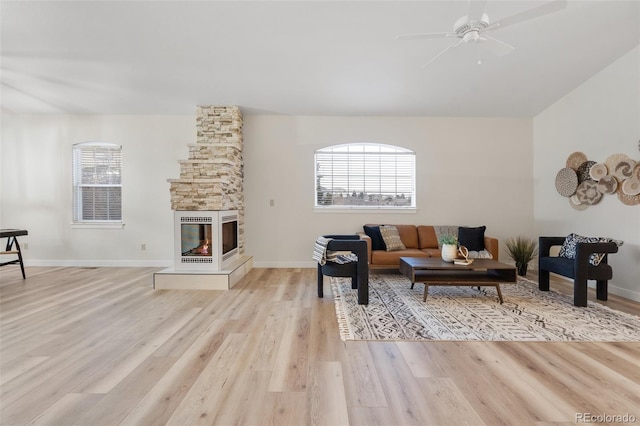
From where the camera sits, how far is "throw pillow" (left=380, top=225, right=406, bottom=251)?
5117 mm

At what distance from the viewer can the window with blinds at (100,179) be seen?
19.4 feet

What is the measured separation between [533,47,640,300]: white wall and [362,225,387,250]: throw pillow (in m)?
3.05

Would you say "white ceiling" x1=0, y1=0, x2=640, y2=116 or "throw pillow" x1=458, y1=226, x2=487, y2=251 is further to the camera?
"throw pillow" x1=458, y1=226, x2=487, y2=251

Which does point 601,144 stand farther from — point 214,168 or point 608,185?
point 214,168

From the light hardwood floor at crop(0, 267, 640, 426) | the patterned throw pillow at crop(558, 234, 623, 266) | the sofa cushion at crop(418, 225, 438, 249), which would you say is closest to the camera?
the light hardwood floor at crop(0, 267, 640, 426)

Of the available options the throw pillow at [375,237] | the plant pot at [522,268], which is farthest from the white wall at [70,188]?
the plant pot at [522,268]

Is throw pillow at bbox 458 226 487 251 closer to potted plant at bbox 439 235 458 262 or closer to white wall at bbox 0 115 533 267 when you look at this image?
white wall at bbox 0 115 533 267

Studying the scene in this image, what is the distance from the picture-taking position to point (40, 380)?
2.02 metres

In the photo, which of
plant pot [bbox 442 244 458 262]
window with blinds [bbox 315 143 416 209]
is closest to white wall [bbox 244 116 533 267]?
window with blinds [bbox 315 143 416 209]

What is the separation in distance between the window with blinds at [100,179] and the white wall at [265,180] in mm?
191

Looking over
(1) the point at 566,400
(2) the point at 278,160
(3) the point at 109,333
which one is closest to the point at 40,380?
(3) the point at 109,333

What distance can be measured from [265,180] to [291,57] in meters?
2.38

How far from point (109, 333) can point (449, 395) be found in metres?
2.94

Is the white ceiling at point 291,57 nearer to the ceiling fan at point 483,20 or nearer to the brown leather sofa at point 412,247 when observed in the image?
the ceiling fan at point 483,20
